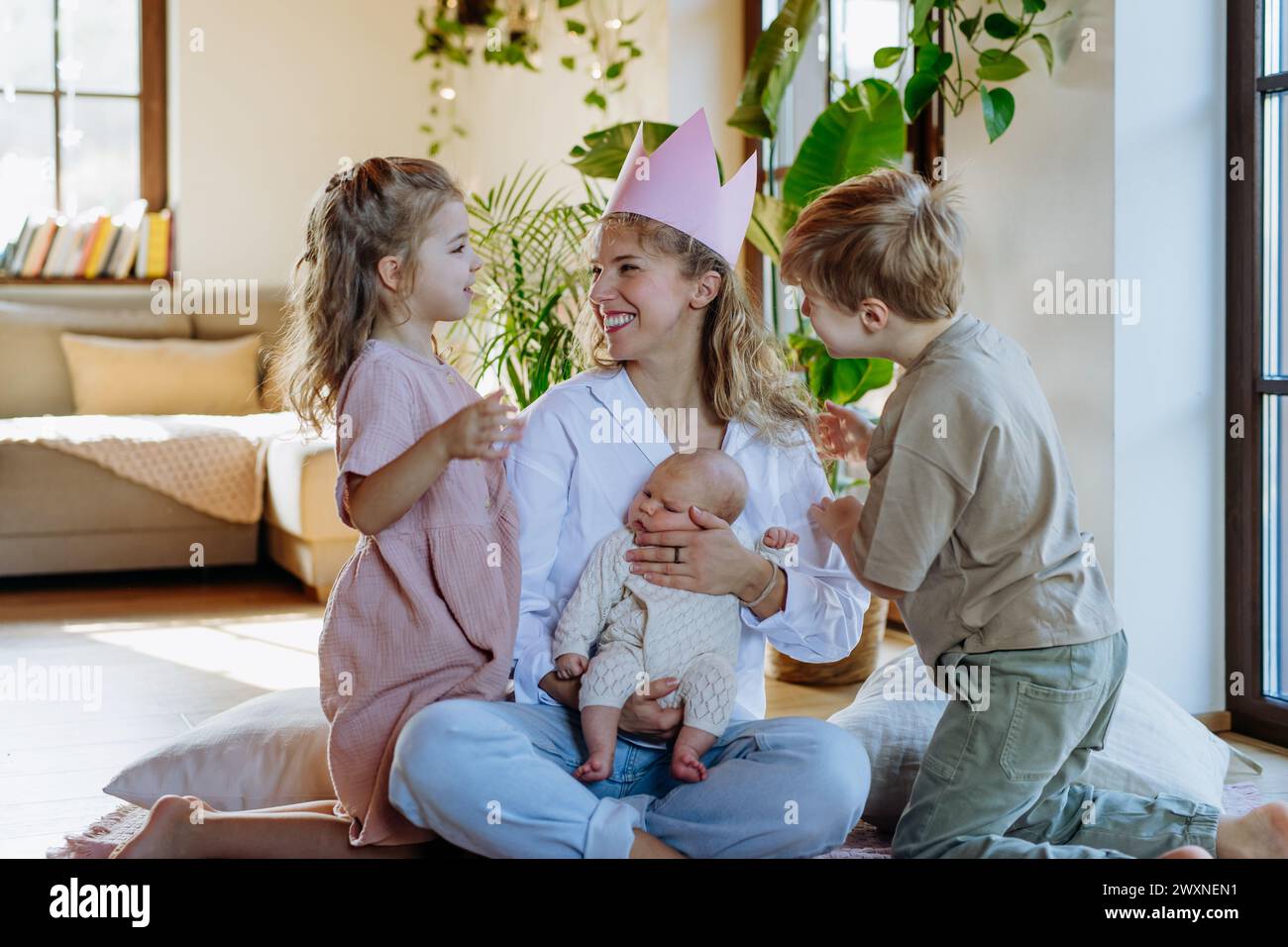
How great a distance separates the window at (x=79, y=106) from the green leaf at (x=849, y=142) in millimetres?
3850

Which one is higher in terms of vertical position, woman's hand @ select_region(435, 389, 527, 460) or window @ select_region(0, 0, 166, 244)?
window @ select_region(0, 0, 166, 244)

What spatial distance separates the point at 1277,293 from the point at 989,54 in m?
0.74

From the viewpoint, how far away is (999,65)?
274 centimetres

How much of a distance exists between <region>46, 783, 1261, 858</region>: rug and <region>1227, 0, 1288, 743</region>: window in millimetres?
465

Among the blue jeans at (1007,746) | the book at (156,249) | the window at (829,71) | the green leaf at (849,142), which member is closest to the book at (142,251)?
the book at (156,249)

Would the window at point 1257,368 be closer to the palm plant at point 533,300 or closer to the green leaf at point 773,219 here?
the green leaf at point 773,219

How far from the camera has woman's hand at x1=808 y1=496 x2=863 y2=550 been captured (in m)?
1.78

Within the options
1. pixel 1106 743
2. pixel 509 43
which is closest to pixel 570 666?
pixel 1106 743

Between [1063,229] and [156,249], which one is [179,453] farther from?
[1063,229]

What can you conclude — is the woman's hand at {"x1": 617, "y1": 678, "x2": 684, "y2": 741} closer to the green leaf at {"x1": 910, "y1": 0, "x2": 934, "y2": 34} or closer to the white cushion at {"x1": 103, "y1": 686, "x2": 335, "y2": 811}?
the white cushion at {"x1": 103, "y1": 686, "x2": 335, "y2": 811}

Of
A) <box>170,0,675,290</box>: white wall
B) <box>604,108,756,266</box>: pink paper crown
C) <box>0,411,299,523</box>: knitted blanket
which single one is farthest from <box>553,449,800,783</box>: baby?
<box>170,0,675,290</box>: white wall

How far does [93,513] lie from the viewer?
14.9 ft

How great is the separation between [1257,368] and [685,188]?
142cm
